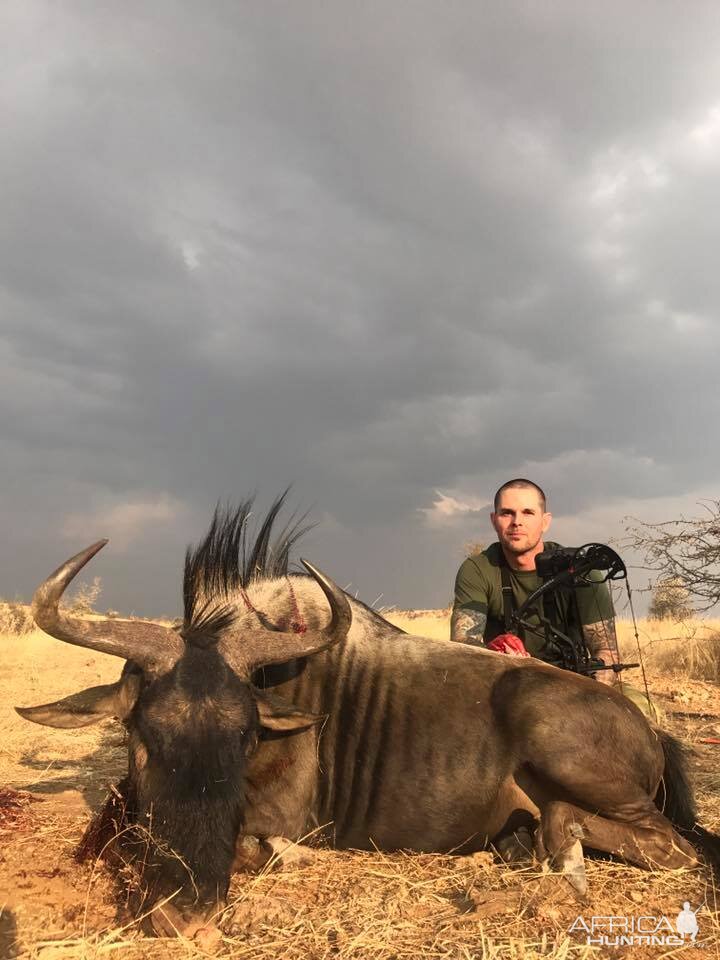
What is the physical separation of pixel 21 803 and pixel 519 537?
3810mm

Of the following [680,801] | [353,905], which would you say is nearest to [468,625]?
[680,801]

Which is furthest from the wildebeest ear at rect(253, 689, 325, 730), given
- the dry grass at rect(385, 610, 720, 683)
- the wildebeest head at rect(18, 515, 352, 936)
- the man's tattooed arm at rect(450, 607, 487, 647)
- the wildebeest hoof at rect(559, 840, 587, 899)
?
the dry grass at rect(385, 610, 720, 683)

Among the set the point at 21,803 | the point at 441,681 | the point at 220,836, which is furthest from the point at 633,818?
the point at 21,803

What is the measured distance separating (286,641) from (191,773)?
33.1 inches

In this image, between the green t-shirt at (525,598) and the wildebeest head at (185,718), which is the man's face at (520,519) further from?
the wildebeest head at (185,718)

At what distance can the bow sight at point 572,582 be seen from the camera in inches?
196

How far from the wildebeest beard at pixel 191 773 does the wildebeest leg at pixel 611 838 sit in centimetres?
145

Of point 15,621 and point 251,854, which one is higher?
point 15,621

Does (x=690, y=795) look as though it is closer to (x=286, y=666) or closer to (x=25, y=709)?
(x=286, y=666)

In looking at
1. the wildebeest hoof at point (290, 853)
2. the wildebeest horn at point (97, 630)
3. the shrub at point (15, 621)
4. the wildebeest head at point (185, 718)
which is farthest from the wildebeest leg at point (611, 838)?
the shrub at point (15, 621)

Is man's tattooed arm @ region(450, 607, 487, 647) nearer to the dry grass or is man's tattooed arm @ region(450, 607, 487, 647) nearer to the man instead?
the man

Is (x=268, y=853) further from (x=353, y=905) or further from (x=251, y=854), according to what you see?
(x=353, y=905)

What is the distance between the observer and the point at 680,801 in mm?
3857

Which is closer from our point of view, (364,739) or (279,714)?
(279,714)
